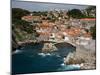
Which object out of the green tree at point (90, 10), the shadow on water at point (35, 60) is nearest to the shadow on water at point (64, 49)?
the shadow on water at point (35, 60)

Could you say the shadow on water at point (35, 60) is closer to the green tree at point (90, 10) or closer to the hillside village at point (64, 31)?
the hillside village at point (64, 31)

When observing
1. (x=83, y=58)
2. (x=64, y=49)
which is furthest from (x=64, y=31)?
(x=83, y=58)

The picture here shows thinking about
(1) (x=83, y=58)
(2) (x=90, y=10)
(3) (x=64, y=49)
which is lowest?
(1) (x=83, y=58)

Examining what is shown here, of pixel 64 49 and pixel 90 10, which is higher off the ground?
pixel 90 10

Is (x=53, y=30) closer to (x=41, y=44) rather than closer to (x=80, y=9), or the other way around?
(x=41, y=44)

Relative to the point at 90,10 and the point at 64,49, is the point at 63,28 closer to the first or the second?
the point at 64,49

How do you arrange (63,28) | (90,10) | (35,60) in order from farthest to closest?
(90,10) < (63,28) < (35,60)

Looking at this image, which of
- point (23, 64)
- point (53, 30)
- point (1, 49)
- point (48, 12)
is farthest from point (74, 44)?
point (1, 49)

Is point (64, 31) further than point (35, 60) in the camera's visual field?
Yes

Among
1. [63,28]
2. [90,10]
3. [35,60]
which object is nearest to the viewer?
[35,60]
